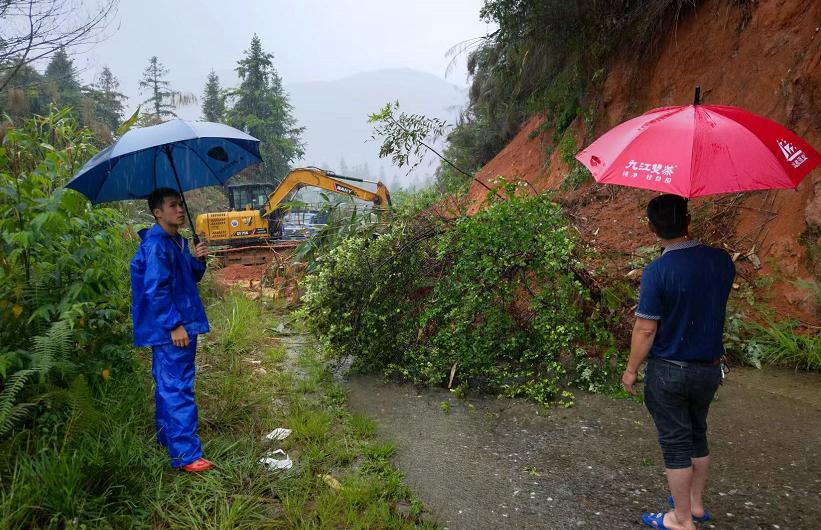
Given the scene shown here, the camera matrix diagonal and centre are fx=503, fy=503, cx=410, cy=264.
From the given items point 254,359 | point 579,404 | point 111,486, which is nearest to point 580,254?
point 579,404

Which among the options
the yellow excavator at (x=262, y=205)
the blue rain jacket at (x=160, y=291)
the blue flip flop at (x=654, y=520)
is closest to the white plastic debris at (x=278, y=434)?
the blue rain jacket at (x=160, y=291)

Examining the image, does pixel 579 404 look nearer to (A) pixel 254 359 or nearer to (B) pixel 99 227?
(A) pixel 254 359

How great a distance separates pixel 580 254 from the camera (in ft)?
17.7

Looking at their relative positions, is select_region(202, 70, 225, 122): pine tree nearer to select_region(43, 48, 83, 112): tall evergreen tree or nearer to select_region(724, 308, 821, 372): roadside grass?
select_region(43, 48, 83, 112): tall evergreen tree

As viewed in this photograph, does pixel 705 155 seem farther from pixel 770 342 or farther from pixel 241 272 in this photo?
pixel 241 272

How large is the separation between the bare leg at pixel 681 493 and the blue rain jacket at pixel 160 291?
2971mm

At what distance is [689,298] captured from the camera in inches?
95.7

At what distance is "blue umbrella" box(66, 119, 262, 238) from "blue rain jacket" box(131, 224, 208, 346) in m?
0.41

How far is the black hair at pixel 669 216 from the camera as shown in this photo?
246cm

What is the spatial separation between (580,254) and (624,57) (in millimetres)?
5501

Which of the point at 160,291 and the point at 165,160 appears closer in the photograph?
the point at 160,291

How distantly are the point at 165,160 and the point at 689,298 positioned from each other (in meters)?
3.74

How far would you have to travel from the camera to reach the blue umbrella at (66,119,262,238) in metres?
3.20

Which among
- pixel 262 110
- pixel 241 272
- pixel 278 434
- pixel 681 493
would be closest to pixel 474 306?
pixel 278 434
